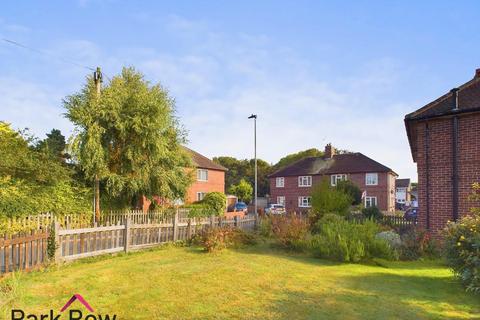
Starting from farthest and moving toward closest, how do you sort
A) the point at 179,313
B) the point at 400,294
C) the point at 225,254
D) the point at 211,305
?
the point at 225,254 → the point at 400,294 → the point at 211,305 → the point at 179,313

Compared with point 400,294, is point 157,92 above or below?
above

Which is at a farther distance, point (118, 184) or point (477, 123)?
point (118, 184)

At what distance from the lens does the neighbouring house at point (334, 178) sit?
161 ft

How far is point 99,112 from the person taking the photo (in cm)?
1770

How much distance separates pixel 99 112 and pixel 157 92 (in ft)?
11.3

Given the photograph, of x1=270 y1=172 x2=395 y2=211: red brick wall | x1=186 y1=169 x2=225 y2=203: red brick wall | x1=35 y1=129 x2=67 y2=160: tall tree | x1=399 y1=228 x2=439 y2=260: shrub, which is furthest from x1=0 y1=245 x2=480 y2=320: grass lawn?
x1=270 y1=172 x2=395 y2=211: red brick wall

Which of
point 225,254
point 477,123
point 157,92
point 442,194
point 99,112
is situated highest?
point 157,92

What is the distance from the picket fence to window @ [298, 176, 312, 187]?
3642cm

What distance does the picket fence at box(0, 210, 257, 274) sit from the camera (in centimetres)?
887

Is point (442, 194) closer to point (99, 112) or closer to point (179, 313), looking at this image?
point (179, 313)

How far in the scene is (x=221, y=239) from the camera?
1294 centimetres

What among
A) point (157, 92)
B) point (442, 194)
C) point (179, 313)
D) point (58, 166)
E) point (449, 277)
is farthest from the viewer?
point (157, 92)

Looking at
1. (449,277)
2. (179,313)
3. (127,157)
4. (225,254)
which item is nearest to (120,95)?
(127,157)

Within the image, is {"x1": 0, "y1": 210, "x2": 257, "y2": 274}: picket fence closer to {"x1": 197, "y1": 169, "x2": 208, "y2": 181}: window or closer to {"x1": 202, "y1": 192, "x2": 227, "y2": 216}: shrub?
{"x1": 202, "y1": 192, "x2": 227, "y2": 216}: shrub
